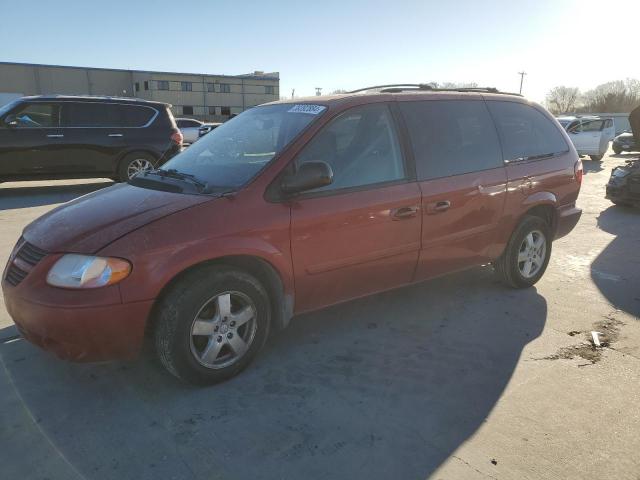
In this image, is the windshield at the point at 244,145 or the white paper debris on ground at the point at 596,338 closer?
the windshield at the point at 244,145

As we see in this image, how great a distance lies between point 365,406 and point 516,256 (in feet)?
8.12

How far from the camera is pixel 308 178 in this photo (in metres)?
3.03

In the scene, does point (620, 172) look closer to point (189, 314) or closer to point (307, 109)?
point (307, 109)

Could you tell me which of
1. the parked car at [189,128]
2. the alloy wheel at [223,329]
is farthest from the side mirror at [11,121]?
the parked car at [189,128]

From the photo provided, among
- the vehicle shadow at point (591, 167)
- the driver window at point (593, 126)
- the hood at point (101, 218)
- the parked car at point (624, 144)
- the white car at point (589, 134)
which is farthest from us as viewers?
the parked car at point (624, 144)

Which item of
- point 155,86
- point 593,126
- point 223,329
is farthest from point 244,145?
point 155,86

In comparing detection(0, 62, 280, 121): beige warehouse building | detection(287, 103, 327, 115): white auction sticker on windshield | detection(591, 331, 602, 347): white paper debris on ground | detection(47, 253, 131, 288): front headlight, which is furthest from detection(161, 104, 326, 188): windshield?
detection(0, 62, 280, 121): beige warehouse building

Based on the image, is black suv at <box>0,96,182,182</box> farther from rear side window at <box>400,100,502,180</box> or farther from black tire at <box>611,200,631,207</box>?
black tire at <box>611,200,631,207</box>

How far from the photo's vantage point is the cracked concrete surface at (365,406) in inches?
93.5

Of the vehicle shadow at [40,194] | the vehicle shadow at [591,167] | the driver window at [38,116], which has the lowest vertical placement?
the vehicle shadow at [40,194]

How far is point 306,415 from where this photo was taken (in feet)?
9.00

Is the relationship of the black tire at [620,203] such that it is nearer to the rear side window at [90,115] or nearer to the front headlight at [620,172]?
the front headlight at [620,172]

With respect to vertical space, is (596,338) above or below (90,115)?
below

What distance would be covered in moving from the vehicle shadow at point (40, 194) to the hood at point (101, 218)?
6.18 meters
